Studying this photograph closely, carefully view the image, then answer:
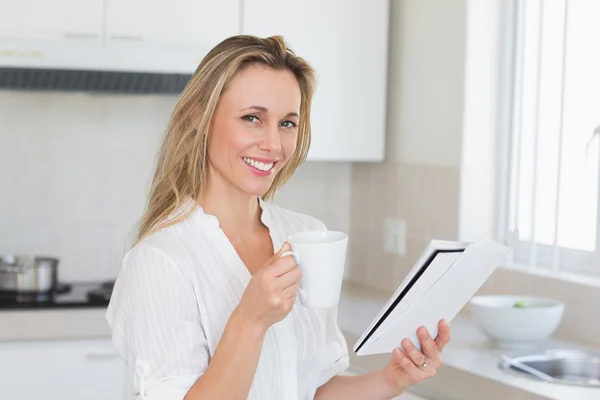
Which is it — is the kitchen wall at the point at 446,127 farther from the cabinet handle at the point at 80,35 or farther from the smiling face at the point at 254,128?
the smiling face at the point at 254,128

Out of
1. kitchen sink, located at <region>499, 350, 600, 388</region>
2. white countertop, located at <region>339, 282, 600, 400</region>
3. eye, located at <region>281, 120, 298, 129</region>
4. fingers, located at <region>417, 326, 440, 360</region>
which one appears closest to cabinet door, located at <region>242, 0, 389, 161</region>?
white countertop, located at <region>339, 282, 600, 400</region>

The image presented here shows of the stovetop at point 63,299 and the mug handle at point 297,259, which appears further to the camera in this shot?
the stovetop at point 63,299

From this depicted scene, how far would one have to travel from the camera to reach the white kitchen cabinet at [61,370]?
113 inches

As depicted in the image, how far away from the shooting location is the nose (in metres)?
1.49

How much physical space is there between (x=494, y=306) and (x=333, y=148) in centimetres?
115

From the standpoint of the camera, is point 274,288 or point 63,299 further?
point 63,299

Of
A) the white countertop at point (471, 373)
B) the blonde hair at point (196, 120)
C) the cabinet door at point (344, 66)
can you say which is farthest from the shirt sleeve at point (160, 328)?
the cabinet door at point (344, 66)

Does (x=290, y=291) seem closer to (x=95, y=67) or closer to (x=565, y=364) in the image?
(x=565, y=364)

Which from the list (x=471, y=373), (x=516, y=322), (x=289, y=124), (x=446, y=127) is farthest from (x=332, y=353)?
(x=446, y=127)

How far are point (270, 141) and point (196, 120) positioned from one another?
0.14 metres

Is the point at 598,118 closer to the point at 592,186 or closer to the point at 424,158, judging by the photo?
the point at 592,186

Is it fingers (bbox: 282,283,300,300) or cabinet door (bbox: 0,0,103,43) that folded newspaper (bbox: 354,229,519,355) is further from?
cabinet door (bbox: 0,0,103,43)

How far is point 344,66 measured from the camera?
337 cm

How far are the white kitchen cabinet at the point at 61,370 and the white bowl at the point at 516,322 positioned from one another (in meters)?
1.20
